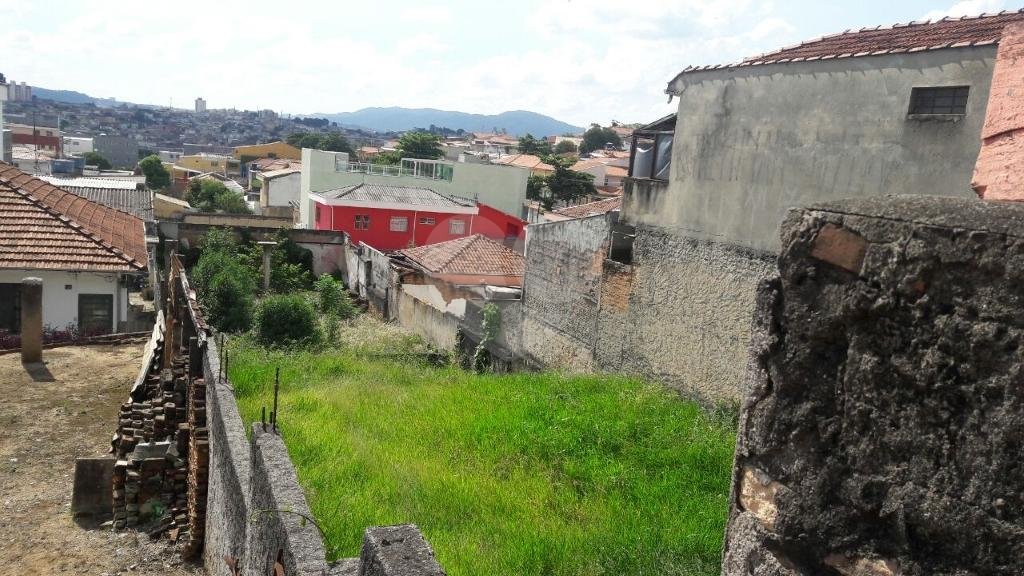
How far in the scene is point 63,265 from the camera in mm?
14461

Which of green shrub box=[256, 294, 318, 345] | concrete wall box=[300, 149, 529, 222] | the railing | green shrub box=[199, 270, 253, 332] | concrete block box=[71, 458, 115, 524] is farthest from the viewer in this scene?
the railing

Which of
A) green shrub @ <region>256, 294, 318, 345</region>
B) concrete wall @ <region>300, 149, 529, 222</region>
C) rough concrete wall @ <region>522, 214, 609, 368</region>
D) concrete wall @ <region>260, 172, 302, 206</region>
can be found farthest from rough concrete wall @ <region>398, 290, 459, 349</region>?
concrete wall @ <region>260, 172, 302, 206</region>

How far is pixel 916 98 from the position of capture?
24.0 ft

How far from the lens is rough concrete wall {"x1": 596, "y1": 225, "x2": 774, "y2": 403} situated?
8.80m

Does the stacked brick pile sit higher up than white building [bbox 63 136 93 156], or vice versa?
white building [bbox 63 136 93 156]

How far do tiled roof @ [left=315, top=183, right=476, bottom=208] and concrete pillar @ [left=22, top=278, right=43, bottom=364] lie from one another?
1732cm

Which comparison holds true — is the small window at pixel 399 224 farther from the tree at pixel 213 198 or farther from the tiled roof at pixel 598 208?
the tree at pixel 213 198

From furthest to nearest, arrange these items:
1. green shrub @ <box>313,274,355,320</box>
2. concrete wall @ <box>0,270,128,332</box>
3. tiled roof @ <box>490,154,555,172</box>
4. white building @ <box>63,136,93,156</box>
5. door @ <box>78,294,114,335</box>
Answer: white building @ <box>63,136,93,156</box>, tiled roof @ <box>490,154,555,172</box>, green shrub @ <box>313,274,355,320</box>, door @ <box>78,294,114,335</box>, concrete wall @ <box>0,270,128,332</box>

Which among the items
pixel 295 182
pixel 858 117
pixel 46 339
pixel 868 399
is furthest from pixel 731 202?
pixel 295 182

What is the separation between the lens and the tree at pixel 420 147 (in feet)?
210

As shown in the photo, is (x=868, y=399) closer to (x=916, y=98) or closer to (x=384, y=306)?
(x=916, y=98)

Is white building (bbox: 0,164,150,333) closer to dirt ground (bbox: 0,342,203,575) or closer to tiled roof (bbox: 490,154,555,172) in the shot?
dirt ground (bbox: 0,342,203,575)

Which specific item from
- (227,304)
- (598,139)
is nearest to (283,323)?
(227,304)

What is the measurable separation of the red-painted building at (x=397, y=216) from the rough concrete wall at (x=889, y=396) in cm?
2901
